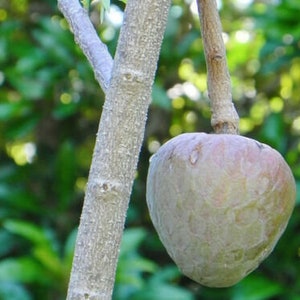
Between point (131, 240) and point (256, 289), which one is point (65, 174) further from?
point (256, 289)

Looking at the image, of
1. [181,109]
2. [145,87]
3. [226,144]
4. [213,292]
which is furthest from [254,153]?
[181,109]

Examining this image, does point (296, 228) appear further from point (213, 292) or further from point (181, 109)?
point (181, 109)

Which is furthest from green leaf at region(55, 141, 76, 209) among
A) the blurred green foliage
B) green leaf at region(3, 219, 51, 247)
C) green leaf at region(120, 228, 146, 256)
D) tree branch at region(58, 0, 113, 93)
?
tree branch at region(58, 0, 113, 93)

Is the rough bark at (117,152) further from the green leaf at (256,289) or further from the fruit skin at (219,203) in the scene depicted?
the green leaf at (256,289)

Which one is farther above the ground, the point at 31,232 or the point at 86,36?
the point at 86,36

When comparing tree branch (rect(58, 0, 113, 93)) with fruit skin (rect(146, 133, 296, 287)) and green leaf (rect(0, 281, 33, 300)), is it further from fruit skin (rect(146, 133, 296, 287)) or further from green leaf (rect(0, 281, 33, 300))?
green leaf (rect(0, 281, 33, 300))

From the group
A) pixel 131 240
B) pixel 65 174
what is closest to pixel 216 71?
pixel 131 240
